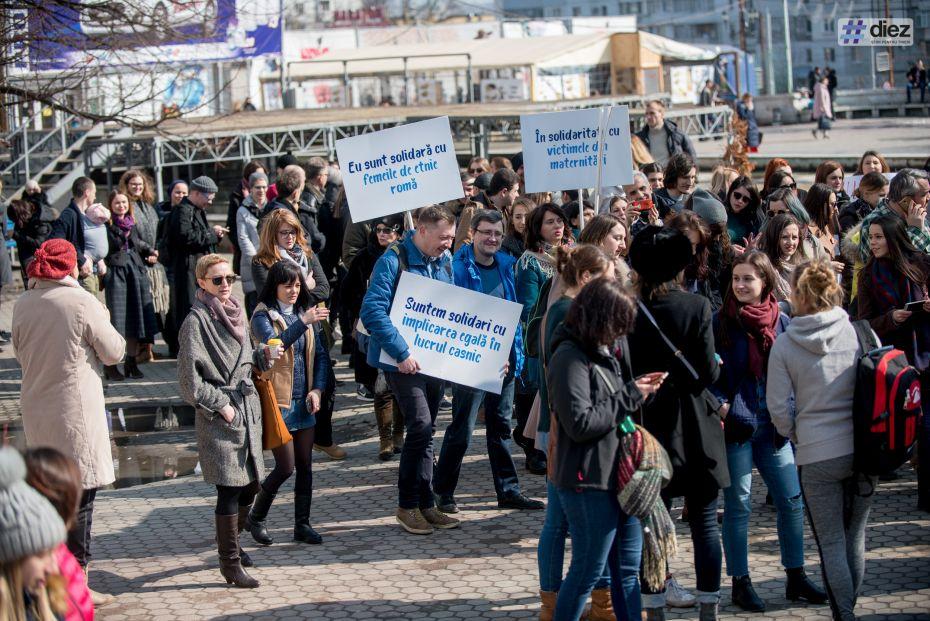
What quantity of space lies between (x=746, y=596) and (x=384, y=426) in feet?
12.6

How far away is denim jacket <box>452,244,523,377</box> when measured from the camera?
24.2 ft

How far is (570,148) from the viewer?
8.88m

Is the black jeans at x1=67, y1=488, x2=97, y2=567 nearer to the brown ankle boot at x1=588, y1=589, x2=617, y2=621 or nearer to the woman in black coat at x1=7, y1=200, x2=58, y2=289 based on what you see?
the brown ankle boot at x1=588, y1=589, x2=617, y2=621

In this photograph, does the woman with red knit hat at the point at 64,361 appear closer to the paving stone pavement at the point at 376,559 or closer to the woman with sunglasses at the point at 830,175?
the paving stone pavement at the point at 376,559

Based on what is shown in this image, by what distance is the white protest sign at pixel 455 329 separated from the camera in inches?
277

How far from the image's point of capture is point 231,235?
12391mm

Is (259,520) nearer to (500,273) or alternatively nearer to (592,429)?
(500,273)

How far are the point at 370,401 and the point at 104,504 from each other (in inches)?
123

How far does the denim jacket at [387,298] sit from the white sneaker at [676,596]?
1.94 m

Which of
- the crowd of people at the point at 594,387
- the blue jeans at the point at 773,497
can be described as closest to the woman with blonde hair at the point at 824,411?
the crowd of people at the point at 594,387

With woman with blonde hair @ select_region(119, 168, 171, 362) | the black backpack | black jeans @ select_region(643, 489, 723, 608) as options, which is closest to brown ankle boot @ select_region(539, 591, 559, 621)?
black jeans @ select_region(643, 489, 723, 608)

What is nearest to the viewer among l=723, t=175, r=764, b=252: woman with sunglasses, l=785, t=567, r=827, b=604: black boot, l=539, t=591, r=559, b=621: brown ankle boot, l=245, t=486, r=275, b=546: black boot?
l=539, t=591, r=559, b=621: brown ankle boot

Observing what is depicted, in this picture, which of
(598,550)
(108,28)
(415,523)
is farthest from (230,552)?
(108,28)

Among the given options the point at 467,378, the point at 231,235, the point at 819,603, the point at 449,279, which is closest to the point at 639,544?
the point at 819,603
